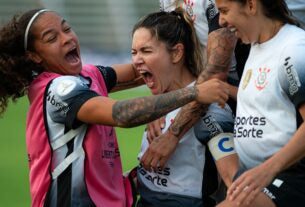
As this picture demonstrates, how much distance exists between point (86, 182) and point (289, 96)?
1.27 m

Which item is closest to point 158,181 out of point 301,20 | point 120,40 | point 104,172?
point 104,172

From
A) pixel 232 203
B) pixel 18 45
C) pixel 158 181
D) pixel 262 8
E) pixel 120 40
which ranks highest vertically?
pixel 262 8

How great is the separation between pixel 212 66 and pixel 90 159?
76 centimetres

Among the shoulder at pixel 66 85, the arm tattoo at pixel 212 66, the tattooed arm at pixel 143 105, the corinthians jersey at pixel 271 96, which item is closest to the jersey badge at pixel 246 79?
the corinthians jersey at pixel 271 96

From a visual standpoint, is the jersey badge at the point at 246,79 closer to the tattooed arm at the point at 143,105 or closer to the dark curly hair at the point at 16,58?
the tattooed arm at the point at 143,105

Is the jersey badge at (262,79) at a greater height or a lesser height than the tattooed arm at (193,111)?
greater

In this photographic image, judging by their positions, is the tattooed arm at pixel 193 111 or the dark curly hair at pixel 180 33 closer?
the tattooed arm at pixel 193 111

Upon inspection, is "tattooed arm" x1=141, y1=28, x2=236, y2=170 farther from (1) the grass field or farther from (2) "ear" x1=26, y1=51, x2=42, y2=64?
(1) the grass field

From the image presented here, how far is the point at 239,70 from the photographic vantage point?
5344mm

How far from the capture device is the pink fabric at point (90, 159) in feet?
17.3

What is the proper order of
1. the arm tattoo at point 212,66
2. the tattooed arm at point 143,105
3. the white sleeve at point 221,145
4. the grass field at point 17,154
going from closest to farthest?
the tattooed arm at point 143,105 < the white sleeve at point 221,145 < the arm tattoo at point 212,66 < the grass field at point 17,154

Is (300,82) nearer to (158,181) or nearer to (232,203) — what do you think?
(232,203)

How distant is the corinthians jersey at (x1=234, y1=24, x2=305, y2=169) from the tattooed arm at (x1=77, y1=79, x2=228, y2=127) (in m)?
0.16

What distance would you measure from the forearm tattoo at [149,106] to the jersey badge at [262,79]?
14.6 inches
